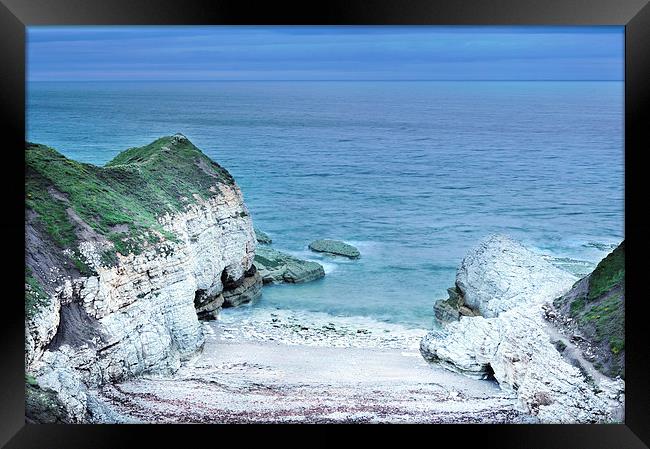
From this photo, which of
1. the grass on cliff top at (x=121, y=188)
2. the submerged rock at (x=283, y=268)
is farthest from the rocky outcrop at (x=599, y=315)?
the grass on cliff top at (x=121, y=188)

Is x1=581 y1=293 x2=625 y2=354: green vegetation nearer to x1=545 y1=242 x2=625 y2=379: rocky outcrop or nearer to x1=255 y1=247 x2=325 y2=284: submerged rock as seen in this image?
x1=545 y1=242 x2=625 y2=379: rocky outcrop

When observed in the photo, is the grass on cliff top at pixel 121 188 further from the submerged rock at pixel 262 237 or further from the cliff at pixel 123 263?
the submerged rock at pixel 262 237

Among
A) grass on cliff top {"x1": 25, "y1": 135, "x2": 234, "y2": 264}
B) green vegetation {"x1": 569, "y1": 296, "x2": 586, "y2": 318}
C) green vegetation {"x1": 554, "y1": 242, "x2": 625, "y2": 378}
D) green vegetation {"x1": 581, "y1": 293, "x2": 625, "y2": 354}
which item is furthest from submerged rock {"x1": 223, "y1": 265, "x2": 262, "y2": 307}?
green vegetation {"x1": 581, "y1": 293, "x2": 625, "y2": 354}

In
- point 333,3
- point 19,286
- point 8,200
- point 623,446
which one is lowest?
point 623,446

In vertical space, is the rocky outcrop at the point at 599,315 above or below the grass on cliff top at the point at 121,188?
below

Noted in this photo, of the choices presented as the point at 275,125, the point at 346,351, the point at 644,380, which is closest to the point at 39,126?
the point at 275,125

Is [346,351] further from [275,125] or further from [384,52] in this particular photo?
[384,52]
